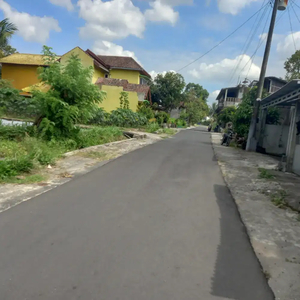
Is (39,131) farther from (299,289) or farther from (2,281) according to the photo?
(299,289)

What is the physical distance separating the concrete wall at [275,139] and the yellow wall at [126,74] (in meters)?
24.6

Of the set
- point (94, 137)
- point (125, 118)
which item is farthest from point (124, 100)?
point (94, 137)

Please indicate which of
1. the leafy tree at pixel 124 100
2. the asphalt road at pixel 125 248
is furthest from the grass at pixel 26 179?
the leafy tree at pixel 124 100

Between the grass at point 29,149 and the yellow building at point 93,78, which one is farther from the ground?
the yellow building at point 93,78

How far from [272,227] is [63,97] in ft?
32.2

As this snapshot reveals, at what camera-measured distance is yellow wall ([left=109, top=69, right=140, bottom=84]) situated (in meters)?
37.2

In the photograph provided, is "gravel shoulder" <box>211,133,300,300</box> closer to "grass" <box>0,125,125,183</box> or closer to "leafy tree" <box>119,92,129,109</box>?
"grass" <box>0,125,125,183</box>

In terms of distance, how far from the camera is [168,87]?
45219 mm

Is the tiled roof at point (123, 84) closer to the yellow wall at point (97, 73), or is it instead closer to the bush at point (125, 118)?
the yellow wall at point (97, 73)

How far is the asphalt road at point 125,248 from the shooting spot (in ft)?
8.75

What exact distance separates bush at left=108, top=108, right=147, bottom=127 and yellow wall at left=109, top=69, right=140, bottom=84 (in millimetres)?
12325

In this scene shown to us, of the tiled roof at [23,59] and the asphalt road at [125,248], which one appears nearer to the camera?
the asphalt road at [125,248]

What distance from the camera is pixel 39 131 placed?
447 inches

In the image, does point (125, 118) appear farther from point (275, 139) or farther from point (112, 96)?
point (275, 139)
